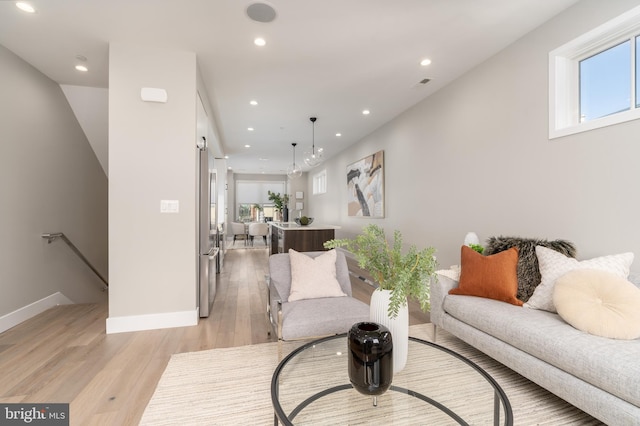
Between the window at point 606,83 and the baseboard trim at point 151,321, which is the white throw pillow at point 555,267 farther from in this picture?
the baseboard trim at point 151,321

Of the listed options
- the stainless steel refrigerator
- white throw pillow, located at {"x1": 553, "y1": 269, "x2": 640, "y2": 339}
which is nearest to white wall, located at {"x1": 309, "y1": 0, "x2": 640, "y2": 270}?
white throw pillow, located at {"x1": 553, "y1": 269, "x2": 640, "y2": 339}

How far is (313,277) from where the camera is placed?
2480 millimetres

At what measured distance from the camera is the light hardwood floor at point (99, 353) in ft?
5.71

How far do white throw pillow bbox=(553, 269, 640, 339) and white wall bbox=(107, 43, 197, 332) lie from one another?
312cm

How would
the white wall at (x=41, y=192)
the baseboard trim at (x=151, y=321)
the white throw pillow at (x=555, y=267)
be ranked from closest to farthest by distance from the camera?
the white throw pillow at (x=555, y=267), the baseboard trim at (x=151, y=321), the white wall at (x=41, y=192)

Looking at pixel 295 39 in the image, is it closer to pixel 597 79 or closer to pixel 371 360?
pixel 597 79

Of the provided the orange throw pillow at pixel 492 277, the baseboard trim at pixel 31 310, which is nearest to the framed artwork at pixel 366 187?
the orange throw pillow at pixel 492 277

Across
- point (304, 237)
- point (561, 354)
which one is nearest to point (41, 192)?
point (304, 237)

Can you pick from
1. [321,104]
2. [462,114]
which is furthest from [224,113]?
[462,114]

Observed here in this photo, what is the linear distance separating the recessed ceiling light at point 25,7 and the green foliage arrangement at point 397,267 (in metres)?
3.12

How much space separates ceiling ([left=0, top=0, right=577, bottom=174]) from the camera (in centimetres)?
234

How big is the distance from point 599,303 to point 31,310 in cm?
506

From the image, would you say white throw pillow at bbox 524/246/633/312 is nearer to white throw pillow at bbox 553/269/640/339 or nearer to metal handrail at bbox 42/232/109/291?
white throw pillow at bbox 553/269/640/339

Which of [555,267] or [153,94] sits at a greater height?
[153,94]
